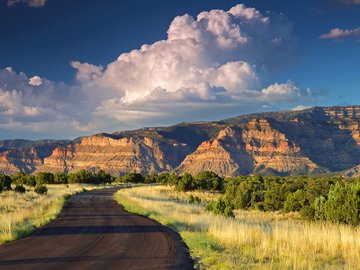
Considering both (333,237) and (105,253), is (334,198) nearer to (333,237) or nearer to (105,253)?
(333,237)

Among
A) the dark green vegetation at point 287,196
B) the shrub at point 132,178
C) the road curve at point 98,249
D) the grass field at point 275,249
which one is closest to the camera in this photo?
the grass field at point 275,249

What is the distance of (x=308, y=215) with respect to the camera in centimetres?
→ 3372

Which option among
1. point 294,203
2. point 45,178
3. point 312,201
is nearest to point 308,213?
point 312,201

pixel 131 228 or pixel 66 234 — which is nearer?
pixel 66 234

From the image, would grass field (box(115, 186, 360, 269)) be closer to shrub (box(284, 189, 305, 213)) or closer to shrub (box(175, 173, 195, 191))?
shrub (box(284, 189, 305, 213))

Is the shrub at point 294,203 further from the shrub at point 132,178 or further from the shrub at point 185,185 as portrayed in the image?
the shrub at point 132,178

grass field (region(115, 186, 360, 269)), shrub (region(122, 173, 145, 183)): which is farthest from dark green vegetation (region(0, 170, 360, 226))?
shrub (region(122, 173, 145, 183))

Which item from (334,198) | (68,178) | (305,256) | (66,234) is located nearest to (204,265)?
(305,256)

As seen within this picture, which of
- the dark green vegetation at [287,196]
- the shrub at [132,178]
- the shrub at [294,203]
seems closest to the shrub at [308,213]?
the dark green vegetation at [287,196]

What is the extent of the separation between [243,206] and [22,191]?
→ 96.4 ft

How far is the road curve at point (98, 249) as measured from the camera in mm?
13641

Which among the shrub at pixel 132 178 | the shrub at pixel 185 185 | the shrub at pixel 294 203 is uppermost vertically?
the shrub at pixel 294 203

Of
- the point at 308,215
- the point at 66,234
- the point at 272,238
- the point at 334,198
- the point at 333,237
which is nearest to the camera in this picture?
the point at 333,237

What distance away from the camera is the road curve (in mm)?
13641
